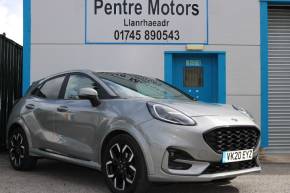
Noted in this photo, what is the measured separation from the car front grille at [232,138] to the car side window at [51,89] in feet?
8.95

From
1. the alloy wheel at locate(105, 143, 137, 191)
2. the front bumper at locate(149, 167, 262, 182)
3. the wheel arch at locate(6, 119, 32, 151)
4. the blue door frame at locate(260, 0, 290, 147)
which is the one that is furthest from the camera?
the blue door frame at locate(260, 0, 290, 147)

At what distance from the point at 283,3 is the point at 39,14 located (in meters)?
5.41

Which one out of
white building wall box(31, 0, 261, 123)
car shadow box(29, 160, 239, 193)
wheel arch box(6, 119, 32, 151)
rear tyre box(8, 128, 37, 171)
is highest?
white building wall box(31, 0, 261, 123)

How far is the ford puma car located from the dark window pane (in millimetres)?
3570

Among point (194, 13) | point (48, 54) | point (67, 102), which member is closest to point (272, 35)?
point (194, 13)

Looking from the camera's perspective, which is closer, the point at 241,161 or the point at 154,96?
the point at 241,161

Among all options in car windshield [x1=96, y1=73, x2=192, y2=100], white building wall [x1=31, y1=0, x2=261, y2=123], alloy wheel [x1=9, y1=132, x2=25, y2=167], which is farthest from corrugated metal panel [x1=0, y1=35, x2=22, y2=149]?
car windshield [x1=96, y1=73, x2=192, y2=100]

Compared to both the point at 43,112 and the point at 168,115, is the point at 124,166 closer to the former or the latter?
the point at 168,115

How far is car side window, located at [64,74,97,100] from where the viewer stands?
20.6 feet

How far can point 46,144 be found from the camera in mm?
6660

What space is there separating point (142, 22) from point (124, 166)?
5.33 metres

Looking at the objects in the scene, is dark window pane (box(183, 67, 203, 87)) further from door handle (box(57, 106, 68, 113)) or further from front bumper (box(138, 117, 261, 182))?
front bumper (box(138, 117, 261, 182))

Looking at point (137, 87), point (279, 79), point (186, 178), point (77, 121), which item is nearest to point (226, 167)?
point (186, 178)

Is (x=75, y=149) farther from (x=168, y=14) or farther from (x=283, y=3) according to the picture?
(x=283, y=3)
